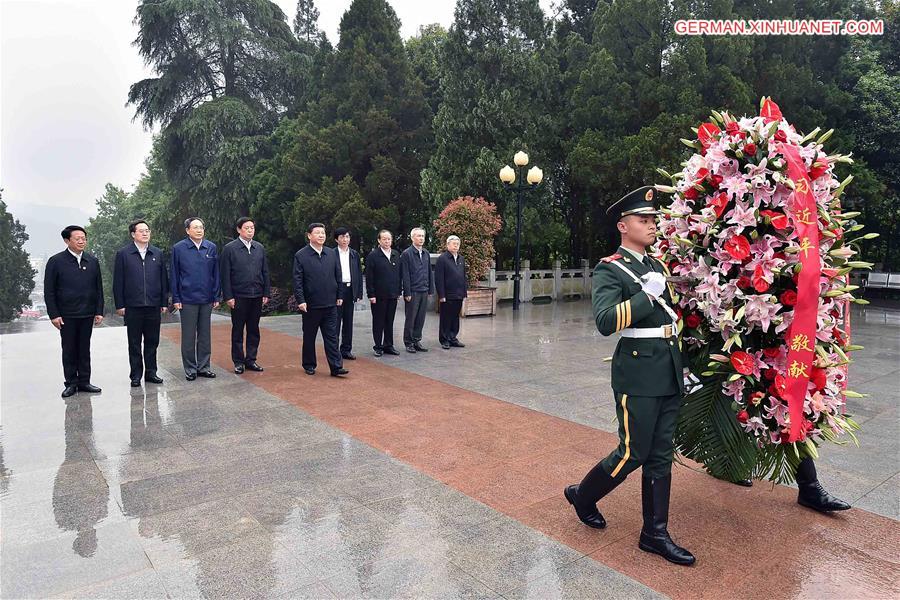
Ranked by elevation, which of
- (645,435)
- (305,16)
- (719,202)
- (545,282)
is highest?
(305,16)

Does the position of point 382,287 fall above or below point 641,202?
below

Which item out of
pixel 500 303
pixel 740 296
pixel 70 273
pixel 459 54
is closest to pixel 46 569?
pixel 740 296

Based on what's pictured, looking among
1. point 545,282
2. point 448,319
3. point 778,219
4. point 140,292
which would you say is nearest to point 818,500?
point 778,219

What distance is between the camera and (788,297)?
2912 mm

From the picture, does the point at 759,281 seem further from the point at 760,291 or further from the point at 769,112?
the point at 769,112

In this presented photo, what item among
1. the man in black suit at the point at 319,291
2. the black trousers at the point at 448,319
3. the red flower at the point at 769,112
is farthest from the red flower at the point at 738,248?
the black trousers at the point at 448,319

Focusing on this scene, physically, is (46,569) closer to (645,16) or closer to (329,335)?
(329,335)

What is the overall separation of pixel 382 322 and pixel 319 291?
1.67 metres

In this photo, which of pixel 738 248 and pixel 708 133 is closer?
pixel 738 248

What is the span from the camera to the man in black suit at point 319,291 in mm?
6773

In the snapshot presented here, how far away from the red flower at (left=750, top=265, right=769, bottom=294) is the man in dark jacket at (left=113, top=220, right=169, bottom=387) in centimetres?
563

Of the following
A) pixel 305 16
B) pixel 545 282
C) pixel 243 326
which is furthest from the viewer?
pixel 305 16

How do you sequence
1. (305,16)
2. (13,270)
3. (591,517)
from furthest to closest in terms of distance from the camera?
(305,16) < (13,270) < (591,517)

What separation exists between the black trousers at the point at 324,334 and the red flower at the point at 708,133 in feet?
15.4
